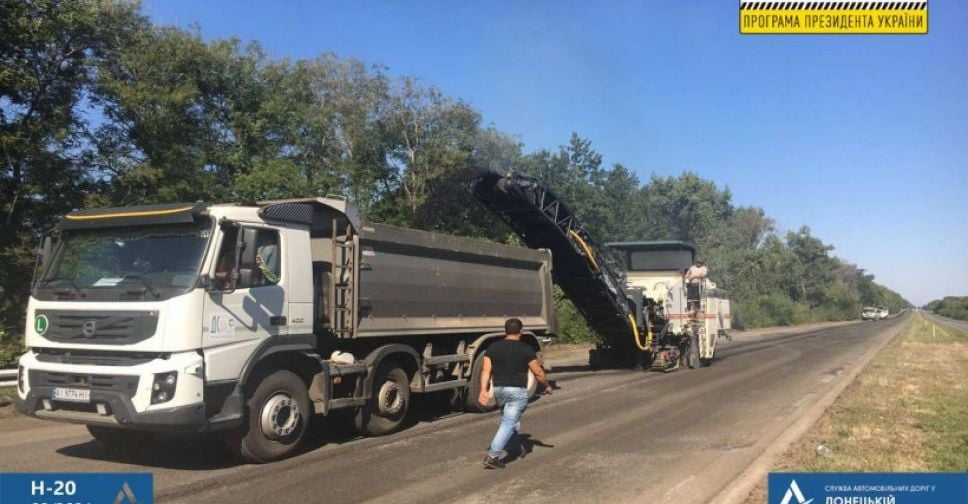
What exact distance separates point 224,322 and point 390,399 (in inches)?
112

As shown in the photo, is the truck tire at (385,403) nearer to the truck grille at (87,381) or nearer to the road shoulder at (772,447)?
the truck grille at (87,381)

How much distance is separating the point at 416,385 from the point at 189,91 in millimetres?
20576

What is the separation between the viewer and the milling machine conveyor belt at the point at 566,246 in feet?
46.0

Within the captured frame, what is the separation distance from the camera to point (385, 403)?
354 inches

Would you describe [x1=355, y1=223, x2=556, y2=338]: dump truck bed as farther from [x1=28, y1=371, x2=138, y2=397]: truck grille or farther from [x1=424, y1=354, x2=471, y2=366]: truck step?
[x1=28, y1=371, x2=138, y2=397]: truck grille

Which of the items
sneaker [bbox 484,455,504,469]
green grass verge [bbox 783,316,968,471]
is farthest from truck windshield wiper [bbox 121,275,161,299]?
green grass verge [bbox 783,316,968,471]

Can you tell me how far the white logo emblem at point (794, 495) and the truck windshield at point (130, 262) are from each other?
5.48m

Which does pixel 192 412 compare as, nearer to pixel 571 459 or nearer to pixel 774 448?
pixel 571 459

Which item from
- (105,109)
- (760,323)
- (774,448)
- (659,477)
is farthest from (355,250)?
(760,323)

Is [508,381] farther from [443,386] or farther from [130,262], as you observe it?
[130,262]

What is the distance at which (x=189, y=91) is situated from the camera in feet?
84.7

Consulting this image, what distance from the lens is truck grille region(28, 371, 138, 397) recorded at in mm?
6465

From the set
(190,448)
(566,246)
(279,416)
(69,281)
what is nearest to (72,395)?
(69,281)

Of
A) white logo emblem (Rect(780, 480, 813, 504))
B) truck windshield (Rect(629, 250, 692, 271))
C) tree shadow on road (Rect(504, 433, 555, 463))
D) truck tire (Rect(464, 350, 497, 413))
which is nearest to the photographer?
white logo emblem (Rect(780, 480, 813, 504))
